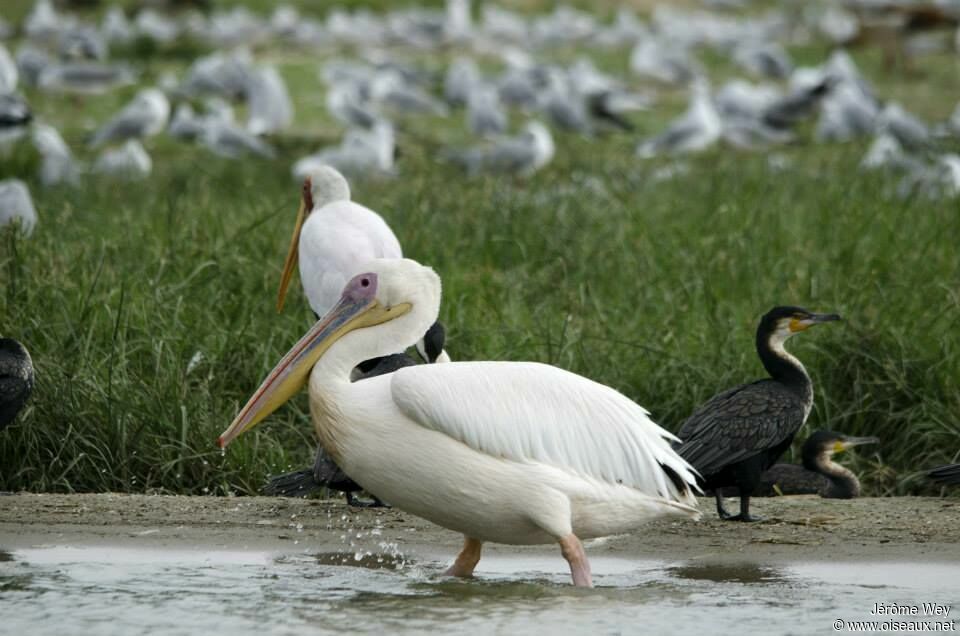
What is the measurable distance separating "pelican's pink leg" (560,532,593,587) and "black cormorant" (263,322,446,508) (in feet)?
3.77

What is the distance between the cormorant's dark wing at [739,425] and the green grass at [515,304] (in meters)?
0.64

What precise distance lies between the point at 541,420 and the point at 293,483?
139cm

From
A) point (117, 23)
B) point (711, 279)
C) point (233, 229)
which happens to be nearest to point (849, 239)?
point (711, 279)

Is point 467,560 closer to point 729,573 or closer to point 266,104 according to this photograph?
point 729,573

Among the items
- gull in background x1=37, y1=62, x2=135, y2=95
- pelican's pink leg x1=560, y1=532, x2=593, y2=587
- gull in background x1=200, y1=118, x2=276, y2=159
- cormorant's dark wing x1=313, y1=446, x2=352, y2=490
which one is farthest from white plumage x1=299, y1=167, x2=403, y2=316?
gull in background x1=37, y1=62, x2=135, y2=95

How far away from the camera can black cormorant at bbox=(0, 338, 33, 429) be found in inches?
212

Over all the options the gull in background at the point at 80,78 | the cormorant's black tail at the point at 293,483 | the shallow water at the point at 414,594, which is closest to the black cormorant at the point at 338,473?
the cormorant's black tail at the point at 293,483

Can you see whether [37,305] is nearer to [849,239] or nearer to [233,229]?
[233,229]

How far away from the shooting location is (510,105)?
53.2 feet

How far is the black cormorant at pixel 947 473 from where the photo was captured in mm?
5270

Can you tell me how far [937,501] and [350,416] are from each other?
220 centimetres

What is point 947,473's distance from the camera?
529 centimetres

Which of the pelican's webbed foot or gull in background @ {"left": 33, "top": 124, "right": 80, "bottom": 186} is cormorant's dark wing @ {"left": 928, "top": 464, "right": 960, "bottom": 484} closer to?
the pelican's webbed foot

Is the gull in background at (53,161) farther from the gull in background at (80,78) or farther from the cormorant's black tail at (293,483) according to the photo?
the cormorant's black tail at (293,483)
